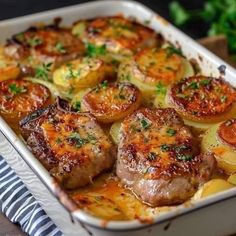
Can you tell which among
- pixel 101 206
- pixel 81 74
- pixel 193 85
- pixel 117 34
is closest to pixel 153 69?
pixel 193 85

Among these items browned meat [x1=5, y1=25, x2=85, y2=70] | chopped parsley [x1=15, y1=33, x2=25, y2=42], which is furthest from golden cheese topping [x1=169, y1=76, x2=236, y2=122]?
chopped parsley [x1=15, y1=33, x2=25, y2=42]

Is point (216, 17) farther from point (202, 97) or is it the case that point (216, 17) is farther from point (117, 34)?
point (202, 97)

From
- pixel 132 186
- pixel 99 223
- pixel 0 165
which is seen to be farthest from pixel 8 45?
pixel 99 223

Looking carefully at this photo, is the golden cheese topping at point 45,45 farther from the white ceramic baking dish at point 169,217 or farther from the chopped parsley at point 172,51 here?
the white ceramic baking dish at point 169,217

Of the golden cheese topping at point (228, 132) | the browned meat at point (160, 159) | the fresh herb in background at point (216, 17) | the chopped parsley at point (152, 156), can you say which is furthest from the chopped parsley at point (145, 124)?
the fresh herb in background at point (216, 17)

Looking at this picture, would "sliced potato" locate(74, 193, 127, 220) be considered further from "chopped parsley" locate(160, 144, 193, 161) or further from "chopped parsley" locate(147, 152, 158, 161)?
"chopped parsley" locate(160, 144, 193, 161)
